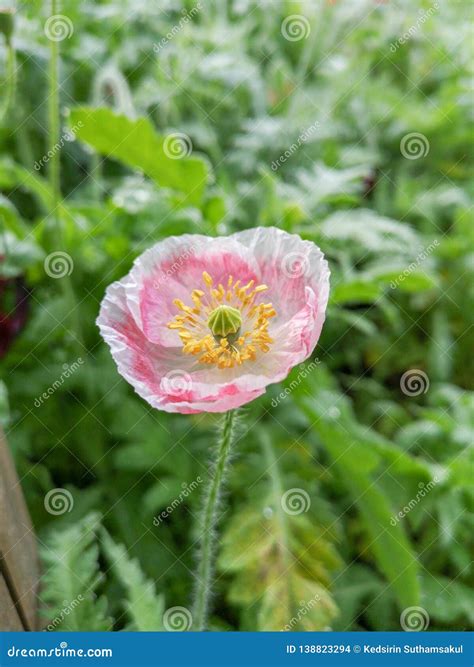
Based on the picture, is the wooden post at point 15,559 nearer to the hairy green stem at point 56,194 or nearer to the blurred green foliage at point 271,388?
the blurred green foliage at point 271,388

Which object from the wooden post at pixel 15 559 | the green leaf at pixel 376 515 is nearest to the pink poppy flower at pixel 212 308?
the wooden post at pixel 15 559

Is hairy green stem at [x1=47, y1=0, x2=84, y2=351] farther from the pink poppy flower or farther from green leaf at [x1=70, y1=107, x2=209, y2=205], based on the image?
the pink poppy flower

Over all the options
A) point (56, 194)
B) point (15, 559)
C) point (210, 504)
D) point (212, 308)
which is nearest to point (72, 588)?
point (15, 559)

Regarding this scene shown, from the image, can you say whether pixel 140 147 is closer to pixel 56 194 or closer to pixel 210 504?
pixel 56 194

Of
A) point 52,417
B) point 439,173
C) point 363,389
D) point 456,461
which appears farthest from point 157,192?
point 439,173

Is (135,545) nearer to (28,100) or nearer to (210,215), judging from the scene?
(210,215)

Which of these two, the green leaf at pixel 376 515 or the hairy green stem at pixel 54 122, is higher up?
the hairy green stem at pixel 54 122
